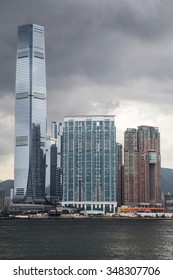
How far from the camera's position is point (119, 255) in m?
76.7

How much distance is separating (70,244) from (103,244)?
6.27 m
